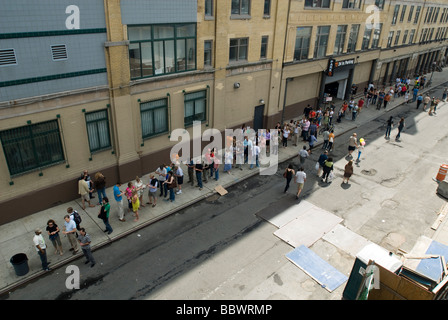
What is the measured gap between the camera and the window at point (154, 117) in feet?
56.2

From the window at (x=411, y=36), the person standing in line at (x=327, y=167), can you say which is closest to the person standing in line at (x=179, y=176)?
the person standing in line at (x=327, y=167)

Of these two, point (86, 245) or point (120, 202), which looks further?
point (120, 202)

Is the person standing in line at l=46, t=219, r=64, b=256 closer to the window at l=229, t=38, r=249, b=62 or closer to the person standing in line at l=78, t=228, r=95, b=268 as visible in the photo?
the person standing in line at l=78, t=228, r=95, b=268

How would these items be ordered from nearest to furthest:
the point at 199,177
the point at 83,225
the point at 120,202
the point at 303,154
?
the point at 83,225 < the point at 120,202 < the point at 199,177 < the point at 303,154

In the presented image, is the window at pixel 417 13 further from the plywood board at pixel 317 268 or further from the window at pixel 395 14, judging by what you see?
the plywood board at pixel 317 268

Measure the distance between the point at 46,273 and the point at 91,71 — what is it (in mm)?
8434

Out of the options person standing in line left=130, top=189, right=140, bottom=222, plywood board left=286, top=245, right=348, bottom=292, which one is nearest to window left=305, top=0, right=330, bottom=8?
plywood board left=286, top=245, right=348, bottom=292

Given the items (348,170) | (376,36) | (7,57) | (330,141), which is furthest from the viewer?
(376,36)

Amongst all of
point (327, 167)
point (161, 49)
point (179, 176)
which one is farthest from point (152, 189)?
point (327, 167)

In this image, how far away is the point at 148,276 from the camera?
467 inches

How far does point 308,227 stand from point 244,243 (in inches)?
125

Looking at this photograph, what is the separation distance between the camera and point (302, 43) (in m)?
25.7

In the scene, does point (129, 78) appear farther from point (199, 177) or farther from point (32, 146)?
point (199, 177)

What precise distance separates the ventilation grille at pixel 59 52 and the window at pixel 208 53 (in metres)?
7.89
